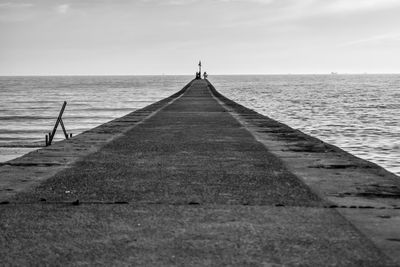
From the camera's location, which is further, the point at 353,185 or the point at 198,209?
the point at 353,185

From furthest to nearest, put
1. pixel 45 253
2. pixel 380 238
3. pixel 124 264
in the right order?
pixel 380 238 → pixel 45 253 → pixel 124 264

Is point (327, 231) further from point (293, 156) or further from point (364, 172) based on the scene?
point (293, 156)

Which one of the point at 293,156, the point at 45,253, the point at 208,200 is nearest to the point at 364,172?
the point at 293,156

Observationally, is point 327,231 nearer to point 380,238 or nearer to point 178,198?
point 380,238

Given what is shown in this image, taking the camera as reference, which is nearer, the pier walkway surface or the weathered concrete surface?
the pier walkway surface

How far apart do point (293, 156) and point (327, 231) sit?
4210 mm

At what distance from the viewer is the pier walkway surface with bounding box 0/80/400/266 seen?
3.49 m

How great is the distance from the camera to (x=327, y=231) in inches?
159

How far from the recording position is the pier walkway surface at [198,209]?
138 inches

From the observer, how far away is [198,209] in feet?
15.4

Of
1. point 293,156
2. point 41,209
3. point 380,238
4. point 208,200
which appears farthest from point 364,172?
point 41,209

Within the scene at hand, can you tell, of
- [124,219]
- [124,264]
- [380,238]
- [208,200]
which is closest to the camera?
[124,264]

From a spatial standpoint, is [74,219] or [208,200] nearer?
[74,219]

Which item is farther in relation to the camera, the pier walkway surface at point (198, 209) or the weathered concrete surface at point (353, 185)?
the weathered concrete surface at point (353, 185)
